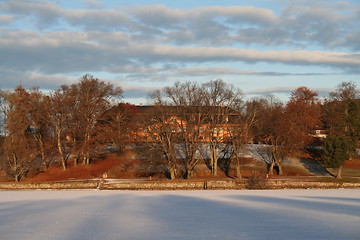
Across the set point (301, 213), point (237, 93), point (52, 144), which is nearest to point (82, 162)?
point (52, 144)

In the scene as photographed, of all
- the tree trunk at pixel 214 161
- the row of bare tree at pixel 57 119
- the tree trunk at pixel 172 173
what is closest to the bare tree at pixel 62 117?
the row of bare tree at pixel 57 119

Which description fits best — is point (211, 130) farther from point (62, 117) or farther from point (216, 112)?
point (62, 117)

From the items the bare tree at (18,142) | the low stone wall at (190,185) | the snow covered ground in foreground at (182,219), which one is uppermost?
the bare tree at (18,142)

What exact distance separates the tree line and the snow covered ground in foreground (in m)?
20.0

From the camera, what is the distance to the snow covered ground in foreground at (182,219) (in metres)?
13.8

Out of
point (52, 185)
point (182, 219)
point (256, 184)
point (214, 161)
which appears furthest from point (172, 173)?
point (182, 219)

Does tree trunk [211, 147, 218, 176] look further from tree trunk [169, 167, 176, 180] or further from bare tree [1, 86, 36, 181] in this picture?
bare tree [1, 86, 36, 181]

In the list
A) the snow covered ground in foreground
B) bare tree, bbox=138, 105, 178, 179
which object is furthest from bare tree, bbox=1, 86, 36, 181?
the snow covered ground in foreground

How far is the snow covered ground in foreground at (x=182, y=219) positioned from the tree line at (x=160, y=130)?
20.0 metres

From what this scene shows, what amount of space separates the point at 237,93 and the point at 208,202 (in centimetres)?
2436

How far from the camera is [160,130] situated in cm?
4188

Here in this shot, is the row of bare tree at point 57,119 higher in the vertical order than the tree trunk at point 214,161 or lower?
higher

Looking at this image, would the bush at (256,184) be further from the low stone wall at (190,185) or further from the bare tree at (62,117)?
the bare tree at (62,117)

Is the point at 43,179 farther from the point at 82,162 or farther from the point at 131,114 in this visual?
the point at 131,114
